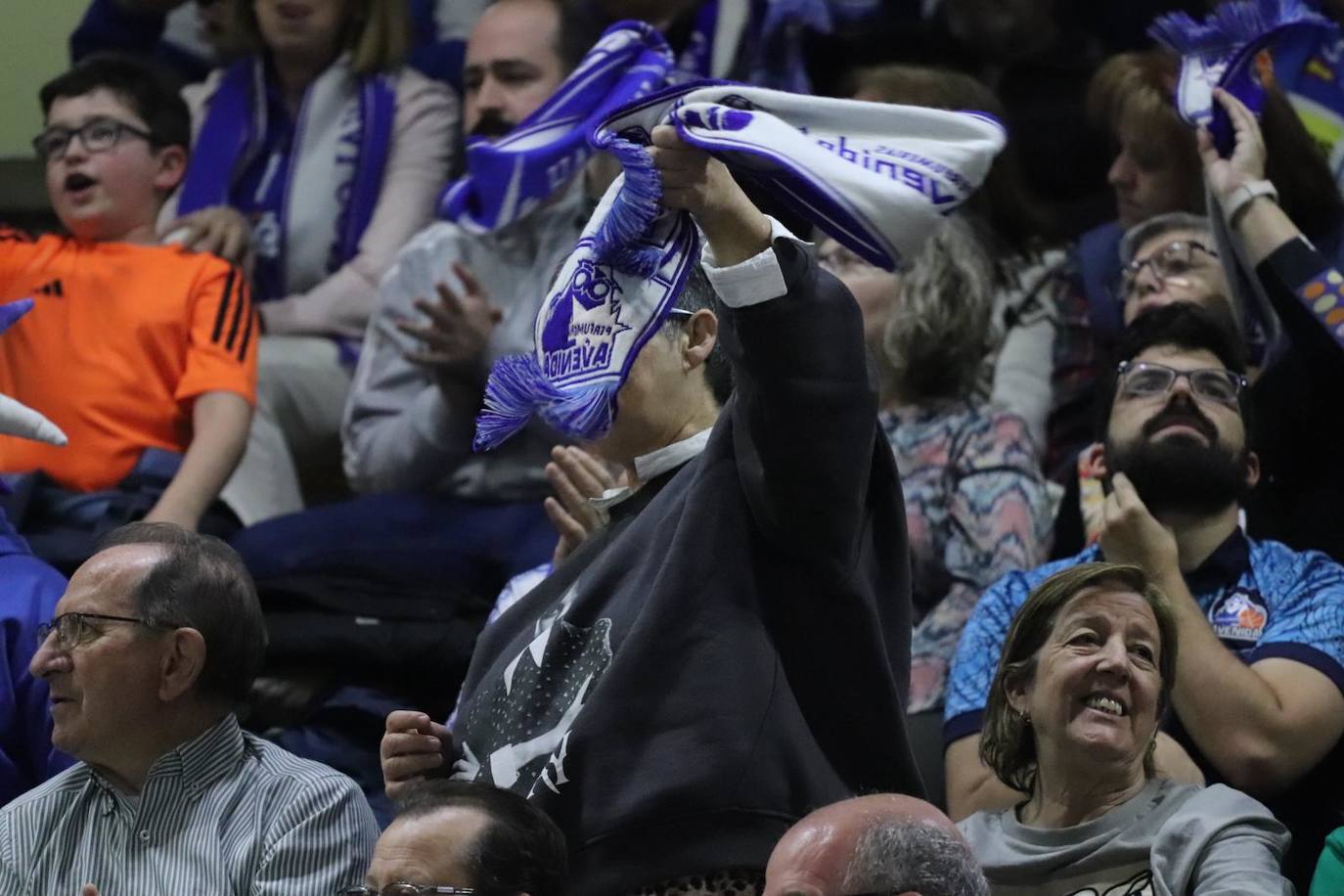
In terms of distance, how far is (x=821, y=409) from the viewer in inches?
83.0

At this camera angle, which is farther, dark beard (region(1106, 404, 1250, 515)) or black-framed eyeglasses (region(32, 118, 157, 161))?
black-framed eyeglasses (region(32, 118, 157, 161))

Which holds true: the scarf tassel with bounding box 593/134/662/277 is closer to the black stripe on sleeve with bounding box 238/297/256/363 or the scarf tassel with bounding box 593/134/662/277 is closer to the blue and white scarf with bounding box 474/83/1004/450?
the blue and white scarf with bounding box 474/83/1004/450

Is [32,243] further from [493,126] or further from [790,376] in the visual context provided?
[790,376]

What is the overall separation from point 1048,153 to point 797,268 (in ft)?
8.85

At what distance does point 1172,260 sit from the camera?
12.7ft

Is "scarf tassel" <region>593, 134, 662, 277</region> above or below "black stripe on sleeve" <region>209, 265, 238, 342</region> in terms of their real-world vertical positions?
above

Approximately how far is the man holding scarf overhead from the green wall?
10.6 ft

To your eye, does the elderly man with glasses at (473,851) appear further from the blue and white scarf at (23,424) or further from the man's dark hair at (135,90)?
the man's dark hair at (135,90)

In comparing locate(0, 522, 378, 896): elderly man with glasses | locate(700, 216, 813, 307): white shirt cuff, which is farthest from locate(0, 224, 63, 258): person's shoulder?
locate(700, 216, 813, 307): white shirt cuff

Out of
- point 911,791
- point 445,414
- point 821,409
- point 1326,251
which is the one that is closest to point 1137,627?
Result: point 911,791

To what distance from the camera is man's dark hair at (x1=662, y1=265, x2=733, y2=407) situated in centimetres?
238

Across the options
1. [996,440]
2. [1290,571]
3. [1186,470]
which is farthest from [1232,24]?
[1290,571]

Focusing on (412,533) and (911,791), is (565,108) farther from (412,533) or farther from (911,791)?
(911,791)

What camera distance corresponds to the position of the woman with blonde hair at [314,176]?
456cm
